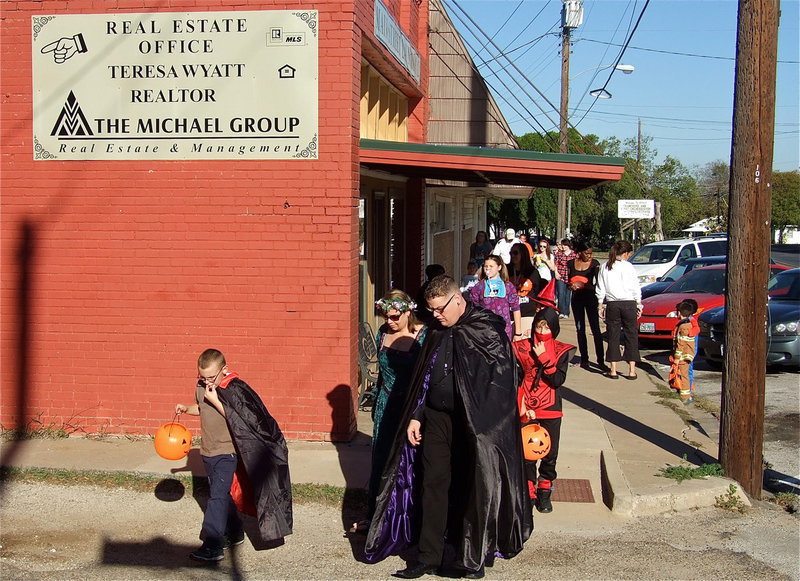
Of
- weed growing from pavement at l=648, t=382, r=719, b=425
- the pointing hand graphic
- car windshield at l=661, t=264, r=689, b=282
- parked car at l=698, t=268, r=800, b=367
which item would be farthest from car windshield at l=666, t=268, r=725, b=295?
the pointing hand graphic

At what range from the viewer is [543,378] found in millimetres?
6551

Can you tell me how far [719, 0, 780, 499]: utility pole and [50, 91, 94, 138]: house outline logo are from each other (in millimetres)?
5666

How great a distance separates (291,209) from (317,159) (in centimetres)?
51

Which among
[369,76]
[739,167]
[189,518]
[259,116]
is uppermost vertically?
[369,76]

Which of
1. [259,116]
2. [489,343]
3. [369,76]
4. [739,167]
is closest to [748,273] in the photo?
[739,167]

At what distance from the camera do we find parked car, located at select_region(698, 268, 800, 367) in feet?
41.9

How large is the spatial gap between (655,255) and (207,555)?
21735mm

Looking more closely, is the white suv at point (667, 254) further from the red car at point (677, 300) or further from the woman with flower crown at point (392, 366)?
the woman with flower crown at point (392, 366)

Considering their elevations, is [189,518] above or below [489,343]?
below

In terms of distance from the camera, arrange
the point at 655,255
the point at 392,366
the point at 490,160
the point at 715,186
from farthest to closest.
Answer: the point at 715,186 → the point at 655,255 → the point at 490,160 → the point at 392,366

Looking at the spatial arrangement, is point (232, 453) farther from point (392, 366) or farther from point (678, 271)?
point (678, 271)

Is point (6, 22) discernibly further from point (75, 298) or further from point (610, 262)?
point (610, 262)

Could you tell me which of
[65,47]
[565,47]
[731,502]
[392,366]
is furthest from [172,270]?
[565,47]

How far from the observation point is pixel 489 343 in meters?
5.58
